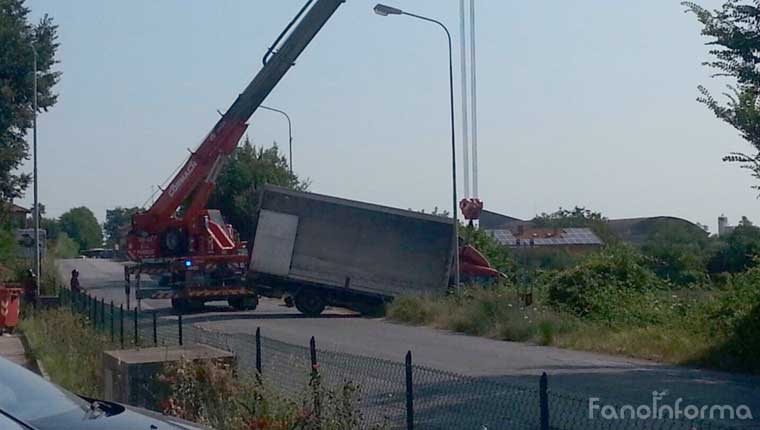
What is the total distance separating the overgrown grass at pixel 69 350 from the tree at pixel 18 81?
16.6 meters

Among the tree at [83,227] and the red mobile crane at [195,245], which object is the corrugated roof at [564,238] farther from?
the tree at [83,227]

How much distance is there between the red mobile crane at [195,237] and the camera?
33.2m

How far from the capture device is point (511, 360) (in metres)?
20.4

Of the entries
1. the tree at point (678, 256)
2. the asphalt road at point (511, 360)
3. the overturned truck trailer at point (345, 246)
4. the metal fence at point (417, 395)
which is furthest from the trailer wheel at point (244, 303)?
the metal fence at point (417, 395)

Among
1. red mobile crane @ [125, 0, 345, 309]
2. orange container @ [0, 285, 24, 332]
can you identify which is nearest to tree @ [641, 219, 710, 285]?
red mobile crane @ [125, 0, 345, 309]

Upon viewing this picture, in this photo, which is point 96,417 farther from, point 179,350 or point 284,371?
point 179,350

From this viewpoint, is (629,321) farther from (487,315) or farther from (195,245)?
(195,245)

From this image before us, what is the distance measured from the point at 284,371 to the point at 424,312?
20460 mm

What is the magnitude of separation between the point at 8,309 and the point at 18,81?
576 inches

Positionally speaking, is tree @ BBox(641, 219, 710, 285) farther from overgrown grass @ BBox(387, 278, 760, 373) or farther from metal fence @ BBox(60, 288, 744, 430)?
metal fence @ BBox(60, 288, 744, 430)

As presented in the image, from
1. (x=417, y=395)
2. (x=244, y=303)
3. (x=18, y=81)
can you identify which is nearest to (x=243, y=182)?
(x=18, y=81)

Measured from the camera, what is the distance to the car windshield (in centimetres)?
626

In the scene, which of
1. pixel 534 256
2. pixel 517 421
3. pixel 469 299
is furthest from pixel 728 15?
pixel 534 256

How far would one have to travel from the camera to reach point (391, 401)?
10.1 meters
